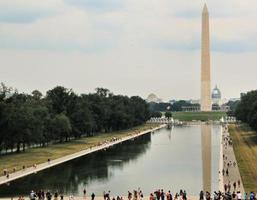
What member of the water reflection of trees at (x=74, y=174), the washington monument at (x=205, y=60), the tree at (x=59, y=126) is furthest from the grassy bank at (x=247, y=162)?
the washington monument at (x=205, y=60)

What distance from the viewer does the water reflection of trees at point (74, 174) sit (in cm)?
3572

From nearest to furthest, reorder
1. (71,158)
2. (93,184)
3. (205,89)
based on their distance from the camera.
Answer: (93,184) → (71,158) → (205,89)

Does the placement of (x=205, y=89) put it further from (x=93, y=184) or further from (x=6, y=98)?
(x=93, y=184)

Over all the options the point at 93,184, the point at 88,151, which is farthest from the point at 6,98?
the point at 93,184

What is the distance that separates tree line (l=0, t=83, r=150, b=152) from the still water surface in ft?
23.7

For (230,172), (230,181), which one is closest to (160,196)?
(230,181)

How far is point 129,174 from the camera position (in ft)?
140

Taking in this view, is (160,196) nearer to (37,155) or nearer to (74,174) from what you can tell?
(74,174)

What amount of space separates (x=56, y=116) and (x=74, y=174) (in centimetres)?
2718

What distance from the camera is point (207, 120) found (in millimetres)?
154250

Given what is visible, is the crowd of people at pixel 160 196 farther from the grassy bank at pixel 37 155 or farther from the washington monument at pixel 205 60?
the washington monument at pixel 205 60

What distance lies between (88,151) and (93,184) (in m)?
23.5

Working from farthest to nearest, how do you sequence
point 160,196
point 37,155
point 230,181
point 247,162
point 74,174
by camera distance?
point 37,155 < point 247,162 < point 74,174 < point 230,181 < point 160,196

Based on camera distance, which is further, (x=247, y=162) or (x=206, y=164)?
(x=206, y=164)
